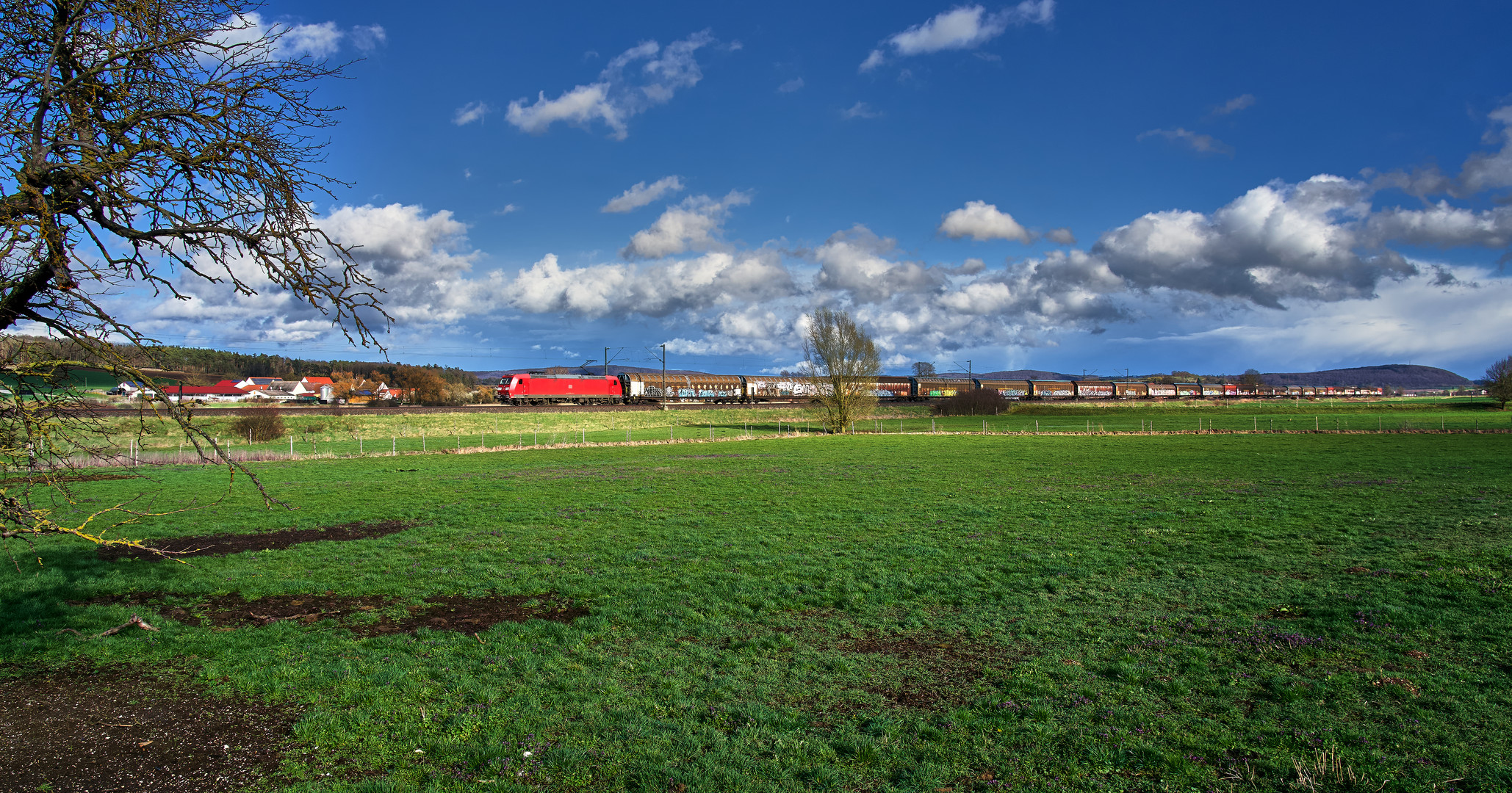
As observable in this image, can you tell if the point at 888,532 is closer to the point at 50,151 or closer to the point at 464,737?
the point at 464,737

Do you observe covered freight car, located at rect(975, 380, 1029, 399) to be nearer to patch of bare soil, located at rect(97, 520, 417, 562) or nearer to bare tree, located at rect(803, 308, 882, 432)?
bare tree, located at rect(803, 308, 882, 432)

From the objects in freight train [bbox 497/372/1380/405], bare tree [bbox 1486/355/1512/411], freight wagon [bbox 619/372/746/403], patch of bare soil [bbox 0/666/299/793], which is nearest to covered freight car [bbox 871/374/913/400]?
freight train [bbox 497/372/1380/405]

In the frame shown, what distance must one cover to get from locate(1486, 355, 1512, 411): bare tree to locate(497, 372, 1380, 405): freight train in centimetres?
3285

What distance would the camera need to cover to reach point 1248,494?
19234mm

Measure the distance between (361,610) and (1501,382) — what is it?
4118 inches

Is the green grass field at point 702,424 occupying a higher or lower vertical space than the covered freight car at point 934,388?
lower

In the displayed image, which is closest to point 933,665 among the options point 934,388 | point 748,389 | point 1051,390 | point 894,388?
point 748,389

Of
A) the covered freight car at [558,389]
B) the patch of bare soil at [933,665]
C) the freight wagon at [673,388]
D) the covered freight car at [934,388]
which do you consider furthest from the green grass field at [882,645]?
the covered freight car at [934,388]

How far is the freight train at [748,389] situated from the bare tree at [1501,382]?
32.9 meters

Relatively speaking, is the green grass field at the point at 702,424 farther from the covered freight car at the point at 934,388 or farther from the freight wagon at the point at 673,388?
the covered freight car at the point at 934,388

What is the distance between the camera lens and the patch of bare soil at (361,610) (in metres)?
9.23

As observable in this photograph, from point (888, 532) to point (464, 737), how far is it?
34.0ft

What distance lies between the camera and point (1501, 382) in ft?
238

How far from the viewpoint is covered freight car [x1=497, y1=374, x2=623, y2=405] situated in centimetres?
7138
